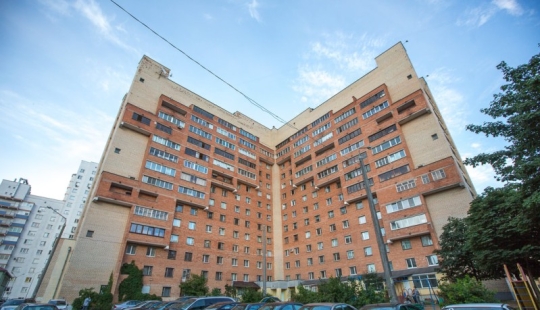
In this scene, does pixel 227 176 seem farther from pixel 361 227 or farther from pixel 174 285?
pixel 361 227

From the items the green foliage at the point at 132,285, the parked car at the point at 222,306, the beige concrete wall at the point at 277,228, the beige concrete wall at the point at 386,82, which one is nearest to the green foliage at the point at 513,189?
the parked car at the point at 222,306

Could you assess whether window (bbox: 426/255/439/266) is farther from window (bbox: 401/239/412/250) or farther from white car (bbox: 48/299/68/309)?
white car (bbox: 48/299/68/309)

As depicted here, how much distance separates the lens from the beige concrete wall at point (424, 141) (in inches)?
1378

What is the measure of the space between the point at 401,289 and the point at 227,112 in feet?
150

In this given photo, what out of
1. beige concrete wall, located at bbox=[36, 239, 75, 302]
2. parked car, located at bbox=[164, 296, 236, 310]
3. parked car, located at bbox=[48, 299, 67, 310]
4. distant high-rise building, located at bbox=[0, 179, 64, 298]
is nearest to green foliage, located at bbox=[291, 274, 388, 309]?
parked car, located at bbox=[164, 296, 236, 310]

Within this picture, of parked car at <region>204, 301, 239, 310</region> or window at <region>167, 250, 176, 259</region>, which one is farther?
window at <region>167, 250, 176, 259</region>

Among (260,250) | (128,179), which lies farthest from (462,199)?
(128,179)

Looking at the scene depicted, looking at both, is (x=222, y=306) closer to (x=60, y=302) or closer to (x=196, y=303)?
(x=196, y=303)

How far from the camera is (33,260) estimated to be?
72250mm

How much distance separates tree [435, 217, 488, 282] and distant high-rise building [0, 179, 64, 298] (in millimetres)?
80599

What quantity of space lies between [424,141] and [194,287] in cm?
3795

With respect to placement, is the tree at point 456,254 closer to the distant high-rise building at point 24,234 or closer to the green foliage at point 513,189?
the green foliage at point 513,189

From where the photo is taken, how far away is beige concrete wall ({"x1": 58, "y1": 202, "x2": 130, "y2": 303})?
97.2ft

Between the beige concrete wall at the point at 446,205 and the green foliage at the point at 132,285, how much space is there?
120 ft
